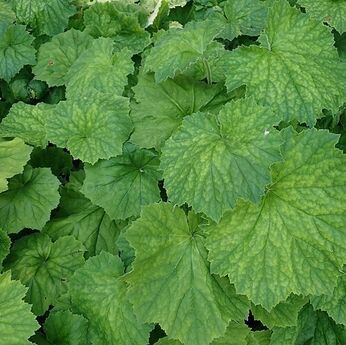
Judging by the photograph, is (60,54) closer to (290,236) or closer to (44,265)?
(44,265)

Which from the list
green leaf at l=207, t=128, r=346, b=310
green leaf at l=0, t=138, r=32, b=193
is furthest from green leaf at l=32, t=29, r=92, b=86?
green leaf at l=207, t=128, r=346, b=310

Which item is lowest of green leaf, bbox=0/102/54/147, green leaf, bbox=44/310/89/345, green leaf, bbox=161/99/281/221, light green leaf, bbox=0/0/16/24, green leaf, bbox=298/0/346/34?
green leaf, bbox=44/310/89/345

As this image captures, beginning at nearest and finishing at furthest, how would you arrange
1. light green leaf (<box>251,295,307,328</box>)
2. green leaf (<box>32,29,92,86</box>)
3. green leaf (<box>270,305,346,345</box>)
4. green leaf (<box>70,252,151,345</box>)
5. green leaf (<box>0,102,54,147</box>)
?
1. light green leaf (<box>251,295,307,328</box>)
2. green leaf (<box>70,252,151,345</box>)
3. green leaf (<box>270,305,346,345</box>)
4. green leaf (<box>0,102,54,147</box>)
5. green leaf (<box>32,29,92,86</box>)

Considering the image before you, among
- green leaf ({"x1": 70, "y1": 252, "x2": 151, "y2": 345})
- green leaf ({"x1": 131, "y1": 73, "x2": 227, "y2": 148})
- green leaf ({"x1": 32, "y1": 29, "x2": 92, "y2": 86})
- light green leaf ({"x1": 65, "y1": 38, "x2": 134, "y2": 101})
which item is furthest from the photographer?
green leaf ({"x1": 32, "y1": 29, "x2": 92, "y2": 86})

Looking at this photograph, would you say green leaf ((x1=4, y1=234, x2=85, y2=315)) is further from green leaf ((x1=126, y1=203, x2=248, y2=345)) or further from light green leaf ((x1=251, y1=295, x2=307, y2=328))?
light green leaf ((x1=251, y1=295, x2=307, y2=328))

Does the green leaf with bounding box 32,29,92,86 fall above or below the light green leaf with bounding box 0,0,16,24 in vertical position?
below

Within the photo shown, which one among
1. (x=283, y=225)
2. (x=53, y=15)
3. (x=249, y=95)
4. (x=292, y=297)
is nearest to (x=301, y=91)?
(x=249, y=95)

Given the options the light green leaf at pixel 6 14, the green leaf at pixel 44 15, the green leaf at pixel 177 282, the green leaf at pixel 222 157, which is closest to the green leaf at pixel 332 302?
the green leaf at pixel 177 282

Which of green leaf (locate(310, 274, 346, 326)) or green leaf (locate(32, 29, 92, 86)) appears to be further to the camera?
green leaf (locate(32, 29, 92, 86))

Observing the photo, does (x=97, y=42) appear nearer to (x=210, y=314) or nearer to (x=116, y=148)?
(x=116, y=148)
